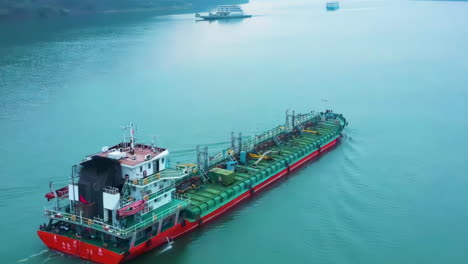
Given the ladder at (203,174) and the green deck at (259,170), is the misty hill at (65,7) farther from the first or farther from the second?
the ladder at (203,174)

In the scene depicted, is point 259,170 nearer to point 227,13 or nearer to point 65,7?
point 65,7

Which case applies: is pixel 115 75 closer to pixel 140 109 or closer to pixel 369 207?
Result: pixel 140 109

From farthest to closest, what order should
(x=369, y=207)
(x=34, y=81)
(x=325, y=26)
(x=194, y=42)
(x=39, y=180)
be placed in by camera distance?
(x=325, y=26), (x=194, y=42), (x=34, y=81), (x=39, y=180), (x=369, y=207)

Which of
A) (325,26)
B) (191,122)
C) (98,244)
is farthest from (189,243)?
(325,26)

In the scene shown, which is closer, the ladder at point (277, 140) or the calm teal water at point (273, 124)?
the calm teal water at point (273, 124)

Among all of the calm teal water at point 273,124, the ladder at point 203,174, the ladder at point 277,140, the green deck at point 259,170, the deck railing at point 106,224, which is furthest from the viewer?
the ladder at point 277,140

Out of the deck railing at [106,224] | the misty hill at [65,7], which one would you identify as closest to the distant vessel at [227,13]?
the misty hill at [65,7]

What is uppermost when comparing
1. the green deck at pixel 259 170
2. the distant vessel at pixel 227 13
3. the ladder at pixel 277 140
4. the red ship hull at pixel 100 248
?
the distant vessel at pixel 227 13

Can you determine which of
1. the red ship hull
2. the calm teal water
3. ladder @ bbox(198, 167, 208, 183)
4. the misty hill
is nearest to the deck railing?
the red ship hull
